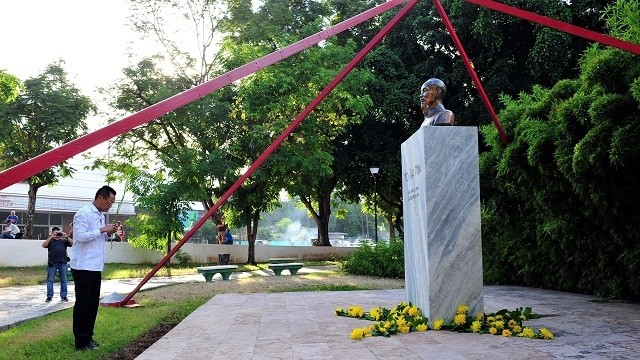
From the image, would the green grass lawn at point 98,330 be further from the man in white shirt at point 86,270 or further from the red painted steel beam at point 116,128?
the red painted steel beam at point 116,128

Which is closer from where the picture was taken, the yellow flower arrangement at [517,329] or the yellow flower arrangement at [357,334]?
the yellow flower arrangement at [357,334]

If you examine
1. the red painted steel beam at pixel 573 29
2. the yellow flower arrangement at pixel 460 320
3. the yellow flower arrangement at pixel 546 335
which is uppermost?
the red painted steel beam at pixel 573 29

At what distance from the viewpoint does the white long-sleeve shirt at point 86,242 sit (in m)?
6.34

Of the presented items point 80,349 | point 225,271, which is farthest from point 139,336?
point 225,271

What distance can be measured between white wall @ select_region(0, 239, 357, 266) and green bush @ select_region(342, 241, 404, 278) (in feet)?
31.7

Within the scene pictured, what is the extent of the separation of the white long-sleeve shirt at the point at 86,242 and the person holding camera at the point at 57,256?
6.07 m

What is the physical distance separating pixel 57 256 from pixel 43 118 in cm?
1153

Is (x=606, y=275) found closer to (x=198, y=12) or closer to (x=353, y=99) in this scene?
(x=353, y=99)

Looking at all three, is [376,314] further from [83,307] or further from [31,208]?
[31,208]

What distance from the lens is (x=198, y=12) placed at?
2394cm

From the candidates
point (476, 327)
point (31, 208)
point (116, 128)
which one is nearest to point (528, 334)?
point (476, 327)

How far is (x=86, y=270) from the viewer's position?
6344 millimetres

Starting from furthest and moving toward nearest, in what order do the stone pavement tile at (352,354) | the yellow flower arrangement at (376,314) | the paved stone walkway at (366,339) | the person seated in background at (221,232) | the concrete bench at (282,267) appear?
the person seated in background at (221,232)
the concrete bench at (282,267)
the yellow flower arrangement at (376,314)
the paved stone walkway at (366,339)
the stone pavement tile at (352,354)

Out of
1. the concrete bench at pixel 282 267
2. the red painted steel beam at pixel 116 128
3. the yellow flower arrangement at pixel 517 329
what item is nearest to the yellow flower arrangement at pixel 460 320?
the yellow flower arrangement at pixel 517 329
